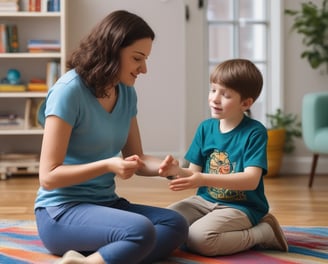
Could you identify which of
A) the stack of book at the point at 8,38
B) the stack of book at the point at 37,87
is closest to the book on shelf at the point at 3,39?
the stack of book at the point at 8,38

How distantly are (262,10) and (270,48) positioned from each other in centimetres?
28

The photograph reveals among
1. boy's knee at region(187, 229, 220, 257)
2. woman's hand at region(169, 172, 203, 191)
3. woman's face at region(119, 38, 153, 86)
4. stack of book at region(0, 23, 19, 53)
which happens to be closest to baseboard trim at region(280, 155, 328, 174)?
stack of book at region(0, 23, 19, 53)

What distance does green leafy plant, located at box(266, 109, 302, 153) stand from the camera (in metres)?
4.48

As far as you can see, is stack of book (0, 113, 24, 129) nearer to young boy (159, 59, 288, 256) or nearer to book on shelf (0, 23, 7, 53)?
book on shelf (0, 23, 7, 53)

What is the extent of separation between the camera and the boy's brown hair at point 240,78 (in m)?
2.29

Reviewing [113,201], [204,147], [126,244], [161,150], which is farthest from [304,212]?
[161,150]

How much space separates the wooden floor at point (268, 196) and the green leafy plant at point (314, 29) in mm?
782

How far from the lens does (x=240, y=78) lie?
90.4 inches

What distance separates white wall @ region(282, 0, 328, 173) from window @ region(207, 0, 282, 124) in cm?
17

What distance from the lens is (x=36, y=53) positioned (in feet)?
14.2

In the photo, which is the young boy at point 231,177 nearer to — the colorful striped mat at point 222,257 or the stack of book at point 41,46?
the colorful striped mat at point 222,257

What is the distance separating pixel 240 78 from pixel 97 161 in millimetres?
599

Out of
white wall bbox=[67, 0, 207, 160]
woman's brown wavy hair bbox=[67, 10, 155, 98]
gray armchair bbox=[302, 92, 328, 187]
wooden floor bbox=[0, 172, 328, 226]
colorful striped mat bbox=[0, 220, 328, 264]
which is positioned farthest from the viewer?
white wall bbox=[67, 0, 207, 160]

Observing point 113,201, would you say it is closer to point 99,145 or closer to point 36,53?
point 99,145
